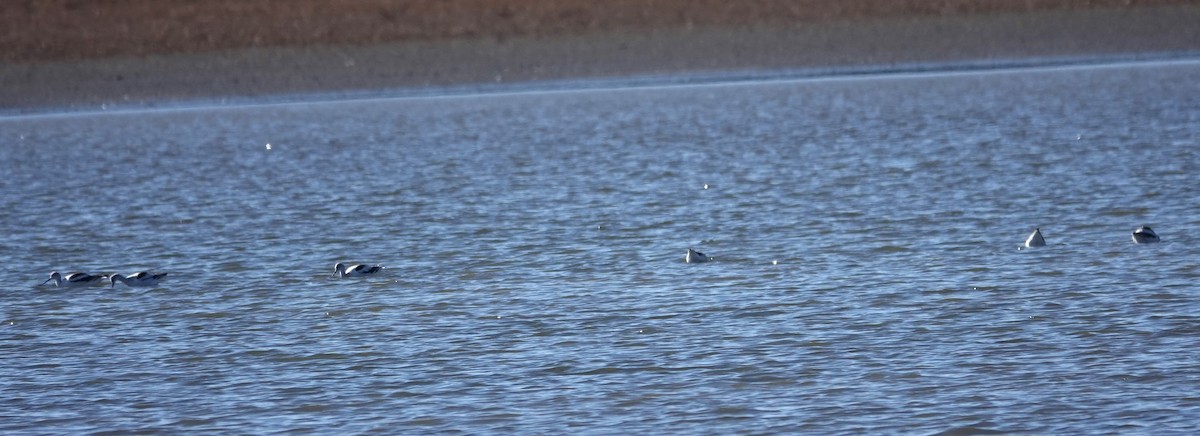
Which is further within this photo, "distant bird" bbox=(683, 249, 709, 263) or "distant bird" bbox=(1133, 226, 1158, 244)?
"distant bird" bbox=(683, 249, 709, 263)

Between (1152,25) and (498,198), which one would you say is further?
(1152,25)

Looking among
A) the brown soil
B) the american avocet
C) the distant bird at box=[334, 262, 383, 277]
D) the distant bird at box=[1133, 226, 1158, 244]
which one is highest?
the brown soil

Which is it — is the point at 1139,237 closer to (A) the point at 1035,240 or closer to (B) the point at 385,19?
(A) the point at 1035,240

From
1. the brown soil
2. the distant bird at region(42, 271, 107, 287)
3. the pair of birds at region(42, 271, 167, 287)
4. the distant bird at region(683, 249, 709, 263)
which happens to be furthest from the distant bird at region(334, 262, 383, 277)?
the brown soil

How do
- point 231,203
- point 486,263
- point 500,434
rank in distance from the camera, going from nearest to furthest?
point 500,434 → point 486,263 → point 231,203

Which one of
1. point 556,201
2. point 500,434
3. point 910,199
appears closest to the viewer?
point 500,434

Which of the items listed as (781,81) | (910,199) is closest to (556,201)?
(910,199)

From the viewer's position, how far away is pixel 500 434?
220 inches

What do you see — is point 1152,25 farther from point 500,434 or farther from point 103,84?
point 500,434

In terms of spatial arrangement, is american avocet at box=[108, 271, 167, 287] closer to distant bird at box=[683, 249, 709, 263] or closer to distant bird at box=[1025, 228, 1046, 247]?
distant bird at box=[683, 249, 709, 263]

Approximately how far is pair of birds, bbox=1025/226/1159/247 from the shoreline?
15.9 metres

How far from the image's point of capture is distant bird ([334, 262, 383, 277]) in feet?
29.7

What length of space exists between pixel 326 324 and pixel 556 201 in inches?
183

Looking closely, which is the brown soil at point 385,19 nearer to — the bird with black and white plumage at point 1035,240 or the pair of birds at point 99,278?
the bird with black and white plumage at point 1035,240
